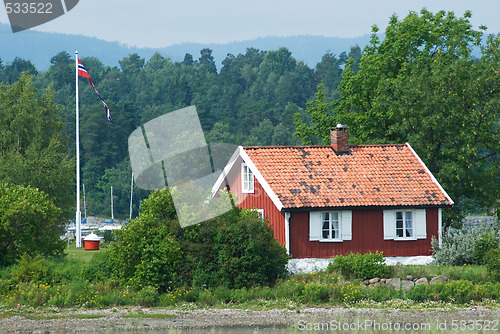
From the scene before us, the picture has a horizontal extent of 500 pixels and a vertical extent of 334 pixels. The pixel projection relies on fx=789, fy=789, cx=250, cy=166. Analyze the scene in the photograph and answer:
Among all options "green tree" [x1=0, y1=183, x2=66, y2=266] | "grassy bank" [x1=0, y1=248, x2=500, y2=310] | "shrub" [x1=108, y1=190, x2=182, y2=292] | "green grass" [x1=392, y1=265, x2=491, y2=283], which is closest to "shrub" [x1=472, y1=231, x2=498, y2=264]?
"green grass" [x1=392, y1=265, x2=491, y2=283]

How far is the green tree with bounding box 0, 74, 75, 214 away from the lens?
5228 centimetres

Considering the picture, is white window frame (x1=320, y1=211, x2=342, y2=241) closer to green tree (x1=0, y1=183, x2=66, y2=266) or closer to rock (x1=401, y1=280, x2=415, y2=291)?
rock (x1=401, y1=280, x2=415, y2=291)

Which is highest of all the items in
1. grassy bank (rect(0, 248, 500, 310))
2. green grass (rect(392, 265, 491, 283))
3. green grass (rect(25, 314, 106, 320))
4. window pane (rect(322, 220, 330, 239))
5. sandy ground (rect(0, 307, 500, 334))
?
window pane (rect(322, 220, 330, 239))

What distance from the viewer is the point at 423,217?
33531mm

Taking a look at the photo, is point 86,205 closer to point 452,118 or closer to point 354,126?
point 354,126

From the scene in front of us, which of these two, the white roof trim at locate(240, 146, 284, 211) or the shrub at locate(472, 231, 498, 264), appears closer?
the white roof trim at locate(240, 146, 284, 211)

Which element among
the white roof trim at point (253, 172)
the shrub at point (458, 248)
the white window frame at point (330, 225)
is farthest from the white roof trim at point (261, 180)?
the shrub at point (458, 248)

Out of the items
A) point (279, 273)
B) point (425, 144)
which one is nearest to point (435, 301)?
point (279, 273)

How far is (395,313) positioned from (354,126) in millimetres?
22181

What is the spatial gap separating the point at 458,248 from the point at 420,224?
1898 millimetres

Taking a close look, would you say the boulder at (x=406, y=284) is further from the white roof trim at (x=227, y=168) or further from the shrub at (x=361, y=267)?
the white roof trim at (x=227, y=168)

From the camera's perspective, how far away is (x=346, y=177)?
34.1 meters

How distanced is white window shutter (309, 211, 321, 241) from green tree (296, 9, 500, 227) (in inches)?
398

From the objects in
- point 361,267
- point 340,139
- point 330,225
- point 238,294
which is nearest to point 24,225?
point 238,294
